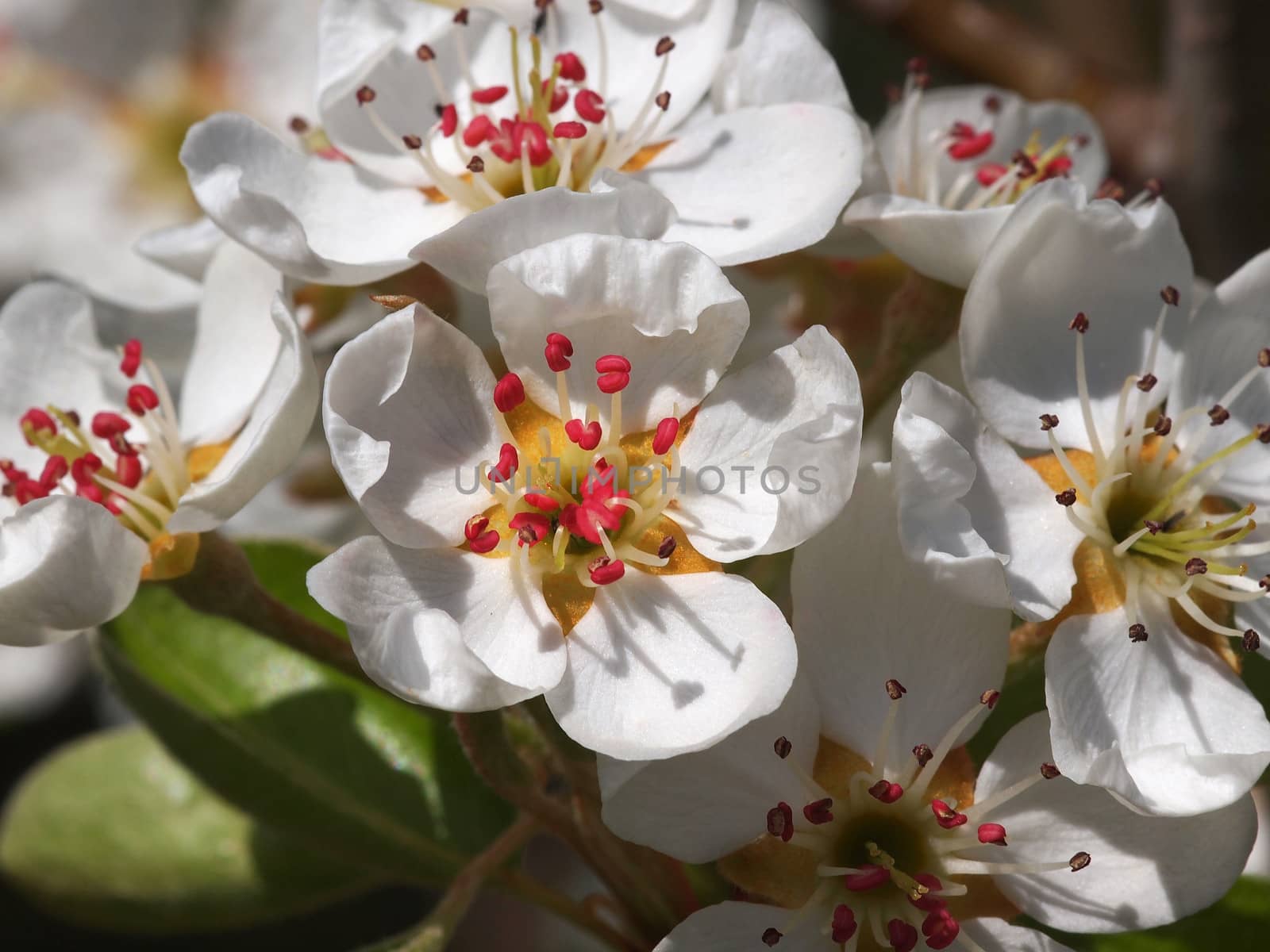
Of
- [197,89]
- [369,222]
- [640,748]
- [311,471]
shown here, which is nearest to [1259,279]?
[640,748]

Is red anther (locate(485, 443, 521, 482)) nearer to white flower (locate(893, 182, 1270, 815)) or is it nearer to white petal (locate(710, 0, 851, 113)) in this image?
white flower (locate(893, 182, 1270, 815))

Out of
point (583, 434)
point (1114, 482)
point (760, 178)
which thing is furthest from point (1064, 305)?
point (583, 434)

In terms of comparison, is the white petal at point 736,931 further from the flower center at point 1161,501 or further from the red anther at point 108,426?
the red anther at point 108,426

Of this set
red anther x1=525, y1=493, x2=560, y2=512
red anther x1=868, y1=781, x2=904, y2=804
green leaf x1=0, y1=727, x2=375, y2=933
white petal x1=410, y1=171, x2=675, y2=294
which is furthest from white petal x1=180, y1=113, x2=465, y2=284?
green leaf x1=0, y1=727, x2=375, y2=933

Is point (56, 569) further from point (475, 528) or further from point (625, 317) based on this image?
point (625, 317)

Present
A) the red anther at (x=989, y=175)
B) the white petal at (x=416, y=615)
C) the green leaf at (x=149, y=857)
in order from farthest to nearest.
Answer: the green leaf at (x=149, y=857) < the red anther at (x=989, y=175) < the white petal at (x=416, y=615)

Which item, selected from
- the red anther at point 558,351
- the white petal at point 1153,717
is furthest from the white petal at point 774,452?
the white petal at point 1153,717

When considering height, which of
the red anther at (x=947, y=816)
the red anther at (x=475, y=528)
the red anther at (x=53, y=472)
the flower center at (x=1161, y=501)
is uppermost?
the red anther at (x=475, y=528)
